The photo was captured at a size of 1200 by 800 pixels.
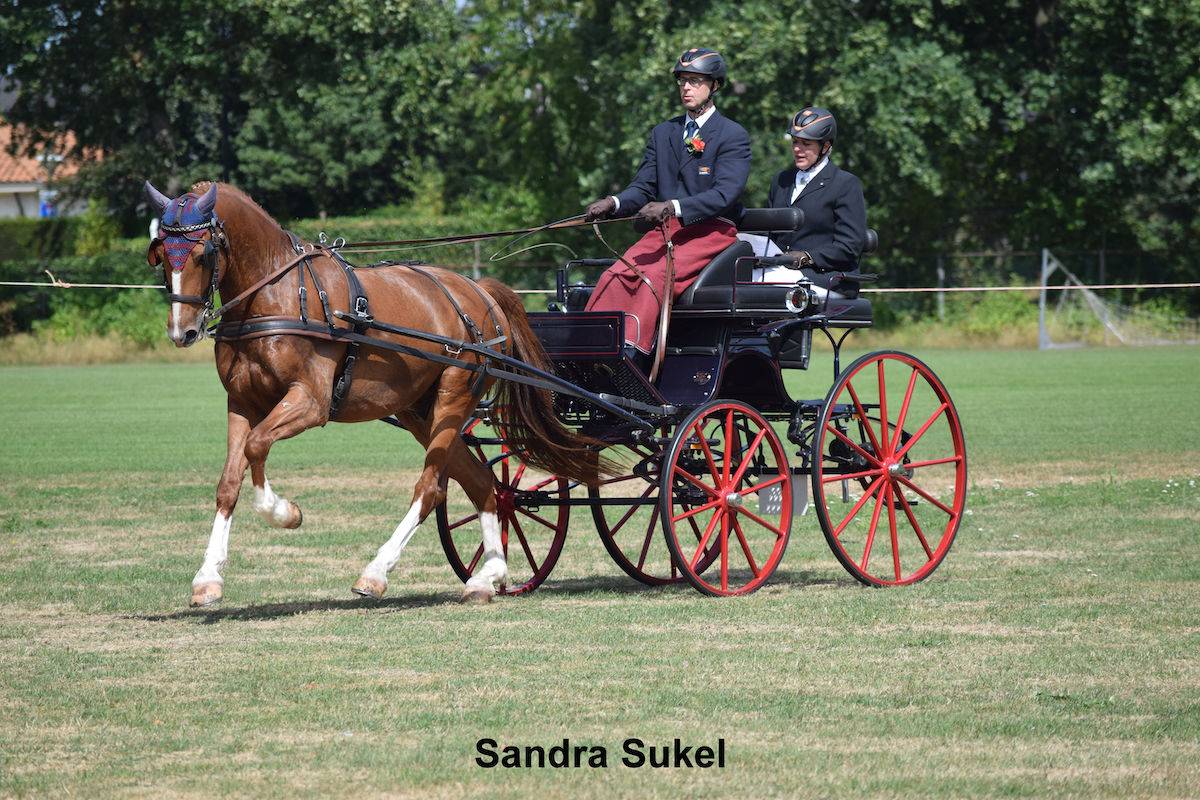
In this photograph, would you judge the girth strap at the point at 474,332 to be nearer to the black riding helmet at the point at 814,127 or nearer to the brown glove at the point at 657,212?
the brown glove at the point at 657,212

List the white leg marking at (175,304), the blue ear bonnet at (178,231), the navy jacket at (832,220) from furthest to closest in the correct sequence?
the navy jacket at (832,220)
the blue ear bonnet at (178,231)
the white leg marking at (175,304)

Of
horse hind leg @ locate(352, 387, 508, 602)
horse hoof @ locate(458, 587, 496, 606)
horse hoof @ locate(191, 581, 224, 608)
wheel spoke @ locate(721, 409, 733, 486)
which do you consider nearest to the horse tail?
horse hind leg @ locate(352, 387, 508, 602)

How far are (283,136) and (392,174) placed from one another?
5554mm

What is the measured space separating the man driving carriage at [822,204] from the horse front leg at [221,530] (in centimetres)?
315

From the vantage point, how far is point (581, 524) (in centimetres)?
1257

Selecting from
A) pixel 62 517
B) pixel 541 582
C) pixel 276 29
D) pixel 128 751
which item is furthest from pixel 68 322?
pixel 128 751

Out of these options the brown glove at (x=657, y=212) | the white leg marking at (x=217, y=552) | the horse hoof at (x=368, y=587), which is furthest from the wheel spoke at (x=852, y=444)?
the white leg marking at (x=217, y=552)

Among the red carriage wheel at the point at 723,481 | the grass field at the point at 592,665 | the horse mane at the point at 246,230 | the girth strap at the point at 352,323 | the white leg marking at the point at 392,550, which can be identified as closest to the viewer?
the grass field at the point at 592,665

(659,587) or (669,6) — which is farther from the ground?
(669,6)

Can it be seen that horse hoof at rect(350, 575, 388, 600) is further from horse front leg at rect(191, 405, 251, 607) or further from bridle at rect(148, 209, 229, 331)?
bridle at rect(148, 209, 229, 331)

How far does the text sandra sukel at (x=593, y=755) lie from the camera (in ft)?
17.3

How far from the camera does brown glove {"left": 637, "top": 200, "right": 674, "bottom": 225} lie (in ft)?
27.6

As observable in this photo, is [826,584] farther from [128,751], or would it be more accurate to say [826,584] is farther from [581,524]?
[128,751]

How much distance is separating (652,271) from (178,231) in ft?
7.77
